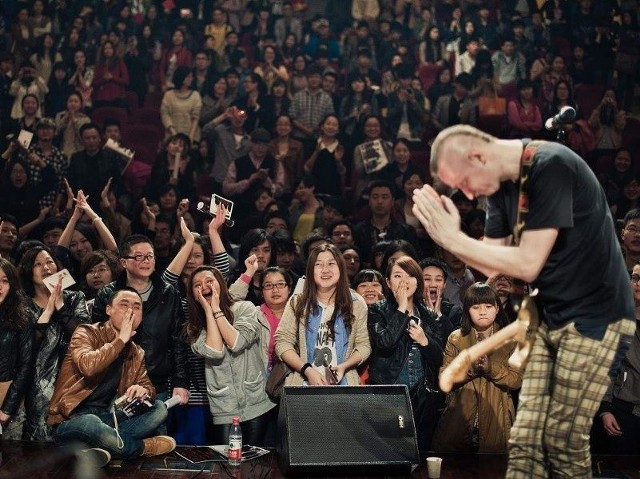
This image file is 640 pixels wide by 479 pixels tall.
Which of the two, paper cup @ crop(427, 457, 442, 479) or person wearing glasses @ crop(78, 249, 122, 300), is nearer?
paper cup @ crop(427, 457, 442, 479)

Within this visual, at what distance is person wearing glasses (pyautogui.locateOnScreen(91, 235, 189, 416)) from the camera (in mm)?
5723

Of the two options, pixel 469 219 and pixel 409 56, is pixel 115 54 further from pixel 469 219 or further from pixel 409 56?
pixel 469 219

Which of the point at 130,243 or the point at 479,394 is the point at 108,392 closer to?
the point at 130,243

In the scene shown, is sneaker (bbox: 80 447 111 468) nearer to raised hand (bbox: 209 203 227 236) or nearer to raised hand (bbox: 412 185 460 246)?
raised hand (bbox: 209 203 227 236)

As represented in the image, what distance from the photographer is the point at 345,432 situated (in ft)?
16.0

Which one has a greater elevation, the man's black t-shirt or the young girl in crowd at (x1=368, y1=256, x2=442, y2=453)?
the man's black t-shirt

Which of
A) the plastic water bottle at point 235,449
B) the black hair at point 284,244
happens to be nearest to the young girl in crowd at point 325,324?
the plastic water bottle at point 235,449

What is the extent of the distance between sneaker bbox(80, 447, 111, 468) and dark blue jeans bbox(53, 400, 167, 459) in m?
0.07

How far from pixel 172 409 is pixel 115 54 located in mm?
5915

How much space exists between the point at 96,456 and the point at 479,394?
7.18ft

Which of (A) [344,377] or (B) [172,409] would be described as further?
(B) [172,409]

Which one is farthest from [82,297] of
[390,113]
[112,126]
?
[390,113]

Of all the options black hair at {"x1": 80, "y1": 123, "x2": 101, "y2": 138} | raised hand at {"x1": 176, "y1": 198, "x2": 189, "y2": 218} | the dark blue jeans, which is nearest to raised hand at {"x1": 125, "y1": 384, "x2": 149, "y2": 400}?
the dark blue jeans

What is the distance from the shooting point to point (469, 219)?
24.5 ft
